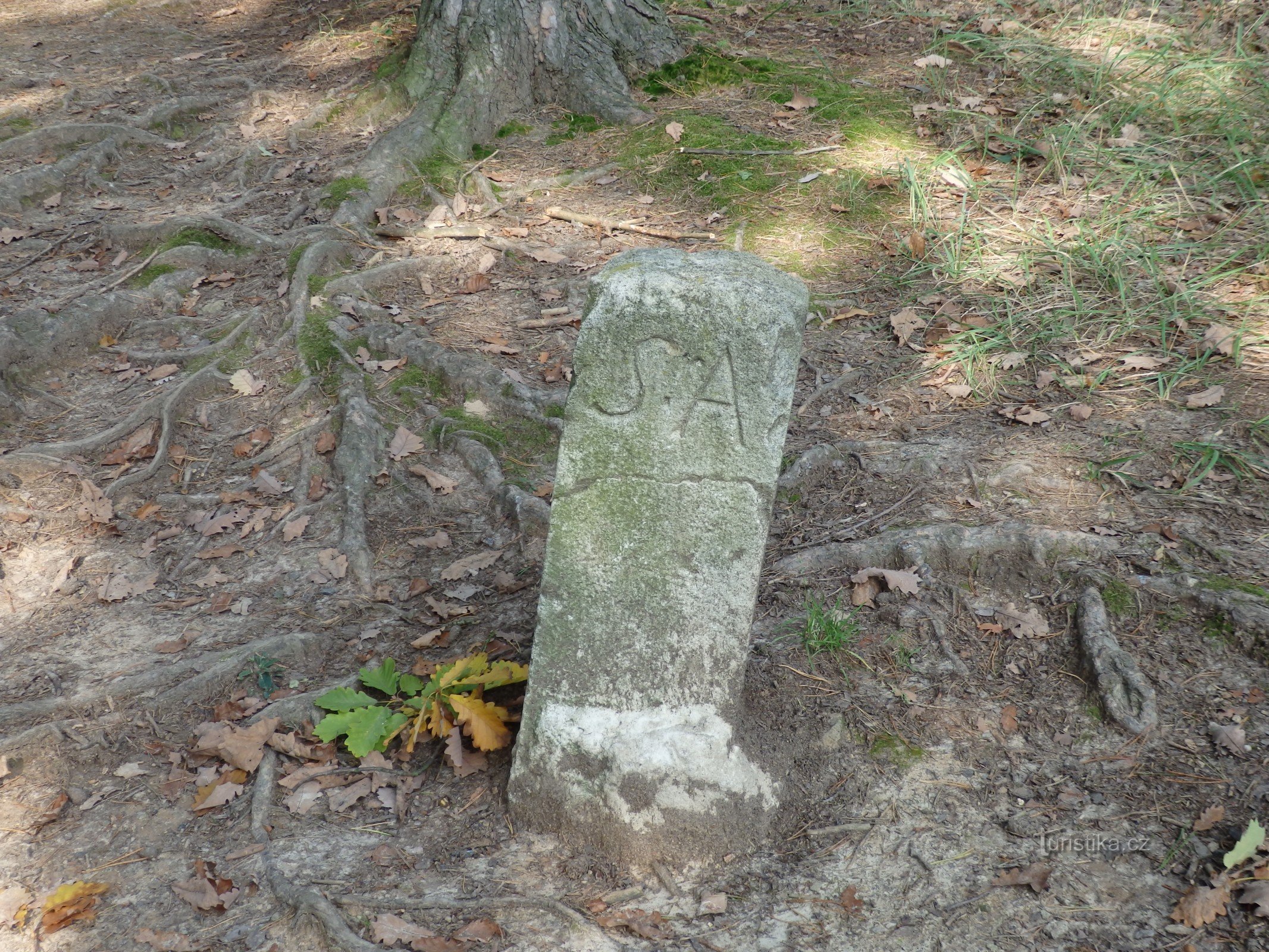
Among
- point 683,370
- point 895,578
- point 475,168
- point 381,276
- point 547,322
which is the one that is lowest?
point 895,578

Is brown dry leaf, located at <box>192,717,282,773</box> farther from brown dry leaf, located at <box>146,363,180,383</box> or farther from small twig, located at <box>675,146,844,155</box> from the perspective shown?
small twig, located at <box>675,146,844,155</box>

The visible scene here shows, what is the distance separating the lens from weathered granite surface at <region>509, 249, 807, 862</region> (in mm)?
2551

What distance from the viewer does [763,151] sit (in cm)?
632

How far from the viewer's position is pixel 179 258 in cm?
599

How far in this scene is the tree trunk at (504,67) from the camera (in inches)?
258

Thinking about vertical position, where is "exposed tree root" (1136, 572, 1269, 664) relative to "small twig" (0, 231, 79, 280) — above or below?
below

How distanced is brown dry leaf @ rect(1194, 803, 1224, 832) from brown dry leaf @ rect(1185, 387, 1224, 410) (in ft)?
6.62

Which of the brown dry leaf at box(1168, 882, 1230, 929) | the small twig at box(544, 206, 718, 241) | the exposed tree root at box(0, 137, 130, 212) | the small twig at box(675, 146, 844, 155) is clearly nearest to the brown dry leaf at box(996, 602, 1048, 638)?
the brown dry leaf at box(1168, 882, 1230, 929)

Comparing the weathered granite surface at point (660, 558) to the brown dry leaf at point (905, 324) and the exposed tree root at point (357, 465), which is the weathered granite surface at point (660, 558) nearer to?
the exposed tree root at point (357, 465)

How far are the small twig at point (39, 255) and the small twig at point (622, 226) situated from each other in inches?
122

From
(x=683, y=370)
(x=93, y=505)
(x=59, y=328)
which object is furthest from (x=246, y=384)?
(x=683, y=370)

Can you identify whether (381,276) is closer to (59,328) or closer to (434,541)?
(59,328)

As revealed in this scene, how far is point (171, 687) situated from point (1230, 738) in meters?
3.57

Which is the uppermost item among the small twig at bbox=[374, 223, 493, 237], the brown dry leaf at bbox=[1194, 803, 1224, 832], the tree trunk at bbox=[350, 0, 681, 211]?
the tree trunk at bbox=[350, 0, 681, 211]
